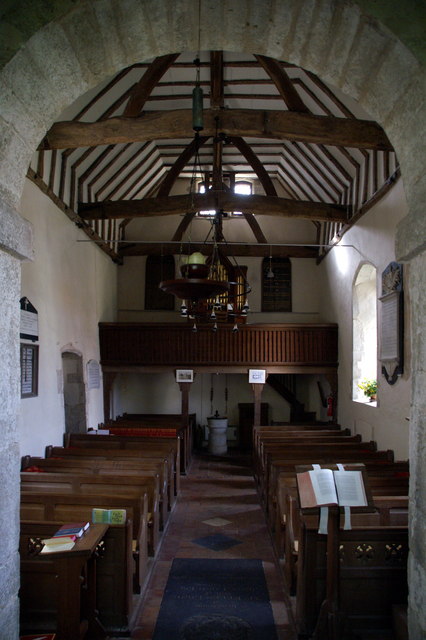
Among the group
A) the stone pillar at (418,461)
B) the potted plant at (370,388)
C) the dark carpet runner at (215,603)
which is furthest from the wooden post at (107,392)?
the stone pillar at (418,461)

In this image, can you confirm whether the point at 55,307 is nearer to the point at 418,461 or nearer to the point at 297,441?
the point at 297,441

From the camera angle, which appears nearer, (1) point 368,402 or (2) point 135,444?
(2) point 135,444

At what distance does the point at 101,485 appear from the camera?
5637mm

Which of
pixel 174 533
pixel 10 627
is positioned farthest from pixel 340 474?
pixel 174 533

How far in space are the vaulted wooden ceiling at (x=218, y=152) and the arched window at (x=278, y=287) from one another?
1.72 ft

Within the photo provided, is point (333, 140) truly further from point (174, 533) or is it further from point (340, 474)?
point (174, 533)

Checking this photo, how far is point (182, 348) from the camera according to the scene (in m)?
12.1

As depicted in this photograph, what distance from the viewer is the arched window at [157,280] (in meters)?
14.6

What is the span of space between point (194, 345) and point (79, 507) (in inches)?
301

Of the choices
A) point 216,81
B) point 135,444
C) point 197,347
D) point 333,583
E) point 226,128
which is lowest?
point 333,583

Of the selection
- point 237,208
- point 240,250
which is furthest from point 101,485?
point 240,250

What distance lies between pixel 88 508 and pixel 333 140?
18.7 ft

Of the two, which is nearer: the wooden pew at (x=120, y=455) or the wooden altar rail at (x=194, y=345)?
the wooden pew at (x=120, y=455)

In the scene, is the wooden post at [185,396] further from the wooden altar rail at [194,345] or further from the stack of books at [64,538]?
the stack of books at [64,538]
